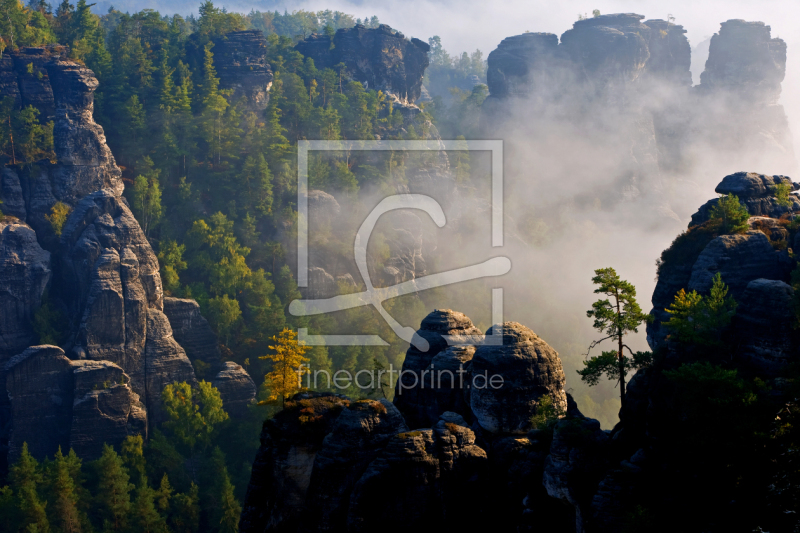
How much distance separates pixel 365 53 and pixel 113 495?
9608cm

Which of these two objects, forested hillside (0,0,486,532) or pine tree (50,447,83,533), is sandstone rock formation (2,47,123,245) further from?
pine tree (50,447,83,533)

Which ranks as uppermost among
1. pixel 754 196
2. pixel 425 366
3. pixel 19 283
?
pixel 754 196

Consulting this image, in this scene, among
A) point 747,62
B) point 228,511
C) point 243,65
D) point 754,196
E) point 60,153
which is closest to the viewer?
point 754,196

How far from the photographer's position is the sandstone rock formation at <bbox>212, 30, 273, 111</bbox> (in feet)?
392

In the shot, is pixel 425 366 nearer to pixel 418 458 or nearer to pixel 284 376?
pixel 284 376

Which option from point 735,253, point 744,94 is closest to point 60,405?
point 735,253

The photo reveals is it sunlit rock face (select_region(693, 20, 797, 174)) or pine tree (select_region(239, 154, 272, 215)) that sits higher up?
sunlit rock face (select_region(693, 20, 797, 174))

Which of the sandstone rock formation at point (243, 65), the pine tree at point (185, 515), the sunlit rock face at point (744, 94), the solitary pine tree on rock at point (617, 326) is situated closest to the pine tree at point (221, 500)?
the pine tree at point (185, 515)

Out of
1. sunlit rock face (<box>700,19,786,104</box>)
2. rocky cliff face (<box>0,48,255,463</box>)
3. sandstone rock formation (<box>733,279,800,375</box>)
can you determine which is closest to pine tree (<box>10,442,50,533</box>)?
rocky cliff face (<box>0,48,255,463</box>)

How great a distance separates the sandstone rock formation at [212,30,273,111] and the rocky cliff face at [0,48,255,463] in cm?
2803

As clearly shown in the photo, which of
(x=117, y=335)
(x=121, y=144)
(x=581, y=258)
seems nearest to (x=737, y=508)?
(x=117, y=335)

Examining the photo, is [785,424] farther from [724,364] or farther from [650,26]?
[650,26]

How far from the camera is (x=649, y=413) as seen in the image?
34.8m

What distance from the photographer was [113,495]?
68.3 m
